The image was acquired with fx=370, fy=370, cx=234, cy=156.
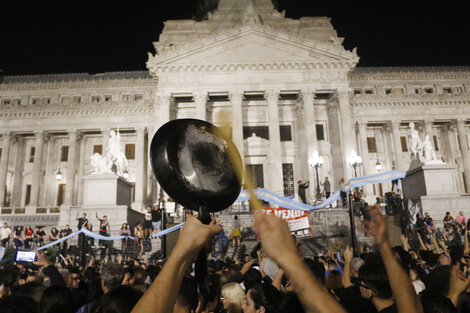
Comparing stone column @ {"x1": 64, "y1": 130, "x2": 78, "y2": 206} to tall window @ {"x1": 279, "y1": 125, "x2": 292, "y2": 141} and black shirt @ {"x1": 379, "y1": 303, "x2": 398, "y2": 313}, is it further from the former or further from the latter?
black shirt @ {"x1": 379, "y1": 303, "x2": 398, "y2": 313}

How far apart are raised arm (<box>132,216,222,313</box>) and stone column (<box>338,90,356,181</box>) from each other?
32224 millimetres

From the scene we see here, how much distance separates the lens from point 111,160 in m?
23.1

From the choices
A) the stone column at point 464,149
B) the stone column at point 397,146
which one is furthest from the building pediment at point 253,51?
the stone column at point 464,149

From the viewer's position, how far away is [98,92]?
46375 mm

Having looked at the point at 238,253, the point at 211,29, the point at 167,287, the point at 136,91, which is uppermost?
the point at 211,29

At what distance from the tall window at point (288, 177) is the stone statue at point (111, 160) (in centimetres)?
1722

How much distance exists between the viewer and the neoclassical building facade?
3425cm

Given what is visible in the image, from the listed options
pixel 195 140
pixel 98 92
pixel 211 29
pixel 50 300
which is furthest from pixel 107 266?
pixel 98 92

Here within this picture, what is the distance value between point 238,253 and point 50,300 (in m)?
15.0

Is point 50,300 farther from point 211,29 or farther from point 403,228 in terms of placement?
point 211,29

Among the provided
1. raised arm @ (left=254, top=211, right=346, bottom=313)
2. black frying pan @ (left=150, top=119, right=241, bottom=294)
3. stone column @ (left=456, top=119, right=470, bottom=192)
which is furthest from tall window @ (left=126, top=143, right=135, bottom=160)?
raised arm @ (left=254, top=211, right=346, bottom=313)

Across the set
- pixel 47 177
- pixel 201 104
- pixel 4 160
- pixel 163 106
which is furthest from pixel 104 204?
pixel 4 160

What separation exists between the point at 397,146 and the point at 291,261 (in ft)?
140

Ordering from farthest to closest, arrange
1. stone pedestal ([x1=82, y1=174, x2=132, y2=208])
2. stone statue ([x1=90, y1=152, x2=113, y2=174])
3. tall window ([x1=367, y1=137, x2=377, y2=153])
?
tall window ([x1=367, y1=137, x2=377, y2=153]) < stone statue ([x1=90, y1=152, x2=113, y2=174]) < stone pedestal ([x1=82, y1=174, x2=132, y2=208])
